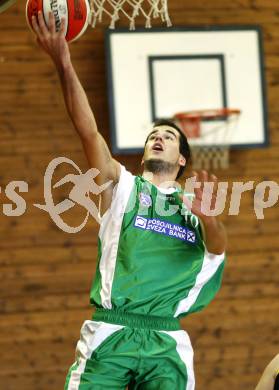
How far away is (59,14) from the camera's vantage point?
4.49m

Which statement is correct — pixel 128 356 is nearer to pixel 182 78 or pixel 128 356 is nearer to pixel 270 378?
pixel 270 378

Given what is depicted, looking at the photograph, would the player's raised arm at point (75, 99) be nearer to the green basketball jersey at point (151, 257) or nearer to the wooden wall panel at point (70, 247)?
the green basketball jersey at point (151, 257)

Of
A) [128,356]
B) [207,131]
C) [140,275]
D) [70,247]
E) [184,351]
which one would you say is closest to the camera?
[128,356]

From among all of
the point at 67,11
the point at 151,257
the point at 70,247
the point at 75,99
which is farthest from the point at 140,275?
the point at 70,247

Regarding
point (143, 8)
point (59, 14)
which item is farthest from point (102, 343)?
point (143, 8)

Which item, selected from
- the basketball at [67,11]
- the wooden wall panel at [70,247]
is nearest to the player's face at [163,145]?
the basketball at [67,11]

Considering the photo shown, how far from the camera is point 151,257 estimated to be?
15.4ft

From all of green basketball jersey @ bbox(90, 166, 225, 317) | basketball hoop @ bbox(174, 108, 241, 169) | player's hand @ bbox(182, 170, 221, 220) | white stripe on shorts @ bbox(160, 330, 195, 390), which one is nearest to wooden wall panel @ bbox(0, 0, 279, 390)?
basketball hoop @ bbox(174, 108, 241, 169)

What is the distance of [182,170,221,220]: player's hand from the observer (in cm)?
438

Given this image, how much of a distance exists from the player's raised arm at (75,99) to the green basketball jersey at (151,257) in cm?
21

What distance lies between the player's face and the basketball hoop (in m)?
2.70

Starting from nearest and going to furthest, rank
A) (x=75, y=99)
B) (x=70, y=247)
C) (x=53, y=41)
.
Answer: (x=53, y=41) < (x=75, y=99) < (x=70, y=247)

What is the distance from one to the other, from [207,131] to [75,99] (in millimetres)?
3684

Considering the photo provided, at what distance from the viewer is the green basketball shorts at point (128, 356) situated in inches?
178
